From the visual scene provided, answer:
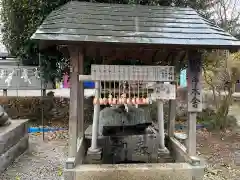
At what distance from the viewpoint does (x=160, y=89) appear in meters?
4.24

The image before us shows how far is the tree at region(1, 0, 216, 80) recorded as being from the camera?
327 inches

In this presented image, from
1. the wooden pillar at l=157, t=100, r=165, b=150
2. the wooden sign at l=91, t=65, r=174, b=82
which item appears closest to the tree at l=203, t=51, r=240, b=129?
the wooden pillar at l=157, t=100, r=165, b=150

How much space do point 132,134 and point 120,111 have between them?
0.61m

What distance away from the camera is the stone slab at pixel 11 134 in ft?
16.9

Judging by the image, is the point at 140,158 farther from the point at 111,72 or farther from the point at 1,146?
the point at 1,146

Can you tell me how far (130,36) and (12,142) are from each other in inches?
146

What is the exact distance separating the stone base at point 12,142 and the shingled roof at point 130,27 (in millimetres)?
2627

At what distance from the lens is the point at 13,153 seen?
5.71 metres

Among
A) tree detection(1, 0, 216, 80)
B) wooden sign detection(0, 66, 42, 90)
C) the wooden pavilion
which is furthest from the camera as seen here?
wooden sign detection(0, 66, 42, 90)

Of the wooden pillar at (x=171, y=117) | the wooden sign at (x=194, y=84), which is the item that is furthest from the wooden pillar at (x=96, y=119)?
the wooden pillar at (x=171, y=117)

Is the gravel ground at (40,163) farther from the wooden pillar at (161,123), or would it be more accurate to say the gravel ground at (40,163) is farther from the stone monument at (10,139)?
the wooden pillar at (161,123)

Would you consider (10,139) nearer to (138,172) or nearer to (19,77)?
(138,172)

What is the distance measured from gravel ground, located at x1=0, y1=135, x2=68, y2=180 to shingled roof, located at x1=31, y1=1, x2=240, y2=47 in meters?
2.84

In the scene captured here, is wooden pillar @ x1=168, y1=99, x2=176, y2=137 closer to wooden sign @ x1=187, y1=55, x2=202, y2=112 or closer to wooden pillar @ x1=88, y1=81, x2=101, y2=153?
wooden sign @ x1=187, y1=55, x2=202, y2=112
